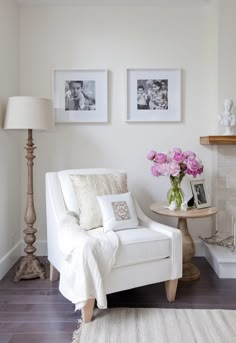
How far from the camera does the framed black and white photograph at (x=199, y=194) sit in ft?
9.15

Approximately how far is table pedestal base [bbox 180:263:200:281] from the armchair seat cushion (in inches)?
22.7

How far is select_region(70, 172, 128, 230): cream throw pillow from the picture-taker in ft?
7.93

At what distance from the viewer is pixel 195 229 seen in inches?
129

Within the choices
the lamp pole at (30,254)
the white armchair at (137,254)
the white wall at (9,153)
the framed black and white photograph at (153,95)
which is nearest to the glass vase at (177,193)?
the white armchair at (137,254)

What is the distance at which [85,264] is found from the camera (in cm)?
191

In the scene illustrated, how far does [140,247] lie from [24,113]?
1388mm

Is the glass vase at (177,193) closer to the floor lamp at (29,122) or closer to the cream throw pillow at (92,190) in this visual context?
the cream throw pillow at (92,190)

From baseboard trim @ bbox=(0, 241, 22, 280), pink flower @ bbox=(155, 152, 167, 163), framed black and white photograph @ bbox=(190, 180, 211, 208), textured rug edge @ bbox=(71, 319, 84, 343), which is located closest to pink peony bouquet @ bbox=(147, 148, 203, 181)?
pink flower @ bbox=(155, 152, 167, 163)

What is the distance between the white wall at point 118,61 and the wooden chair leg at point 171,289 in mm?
1287

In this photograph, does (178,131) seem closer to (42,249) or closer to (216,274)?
(216,274)

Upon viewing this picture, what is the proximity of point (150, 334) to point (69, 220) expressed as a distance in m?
0.94

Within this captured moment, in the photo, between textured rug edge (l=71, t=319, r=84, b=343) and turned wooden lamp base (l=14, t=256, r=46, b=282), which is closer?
textured rug edge (l=71, t=319, r=84, b=343)

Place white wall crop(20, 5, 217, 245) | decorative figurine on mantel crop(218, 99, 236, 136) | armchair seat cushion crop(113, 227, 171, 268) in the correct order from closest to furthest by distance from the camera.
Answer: armchair seat cushion crop(113, 227, 171, 268) < decorative figurine on mantel crop(218, 99, 236, 136) < white wall crop(20, 5, 217, 245)

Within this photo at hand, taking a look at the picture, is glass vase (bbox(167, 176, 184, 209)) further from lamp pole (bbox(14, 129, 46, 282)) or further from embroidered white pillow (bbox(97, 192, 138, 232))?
lamp pole (bbox(14, 129, 46, 282))
